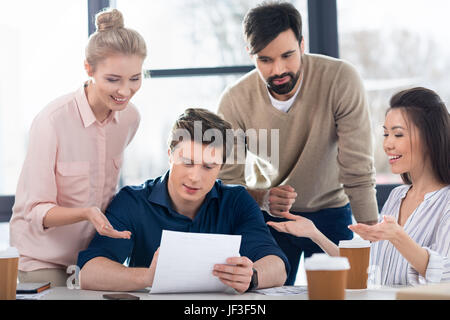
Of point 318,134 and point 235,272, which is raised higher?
point 318,134

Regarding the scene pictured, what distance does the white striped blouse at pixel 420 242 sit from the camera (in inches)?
66.8

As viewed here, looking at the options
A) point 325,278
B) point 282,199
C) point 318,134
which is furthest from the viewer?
point 318,134

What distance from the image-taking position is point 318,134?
235 centimetres

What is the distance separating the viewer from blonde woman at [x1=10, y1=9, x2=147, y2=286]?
184 centimetres

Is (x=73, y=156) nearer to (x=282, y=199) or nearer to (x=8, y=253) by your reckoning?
(x=8, y=253)

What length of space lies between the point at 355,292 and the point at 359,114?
38.9 inches

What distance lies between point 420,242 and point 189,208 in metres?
0.77

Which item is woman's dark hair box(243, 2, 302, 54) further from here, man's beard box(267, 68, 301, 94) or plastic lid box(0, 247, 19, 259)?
plastic lid box(0, 247, 19, 259)

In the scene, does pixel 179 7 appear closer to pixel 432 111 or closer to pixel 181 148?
pixel 181 148

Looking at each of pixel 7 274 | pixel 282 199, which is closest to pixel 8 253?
pixel 7 274

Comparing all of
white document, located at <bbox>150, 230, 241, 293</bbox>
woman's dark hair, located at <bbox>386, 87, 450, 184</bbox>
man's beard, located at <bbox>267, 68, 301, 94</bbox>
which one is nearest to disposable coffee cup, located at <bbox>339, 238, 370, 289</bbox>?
white document, located at <bbox>150, 230, 241, 293</bbox>

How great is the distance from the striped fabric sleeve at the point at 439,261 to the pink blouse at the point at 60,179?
3.61ft

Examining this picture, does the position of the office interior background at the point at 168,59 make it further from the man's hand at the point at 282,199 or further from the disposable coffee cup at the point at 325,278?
the disposable coffee cup at the point at 325,278
